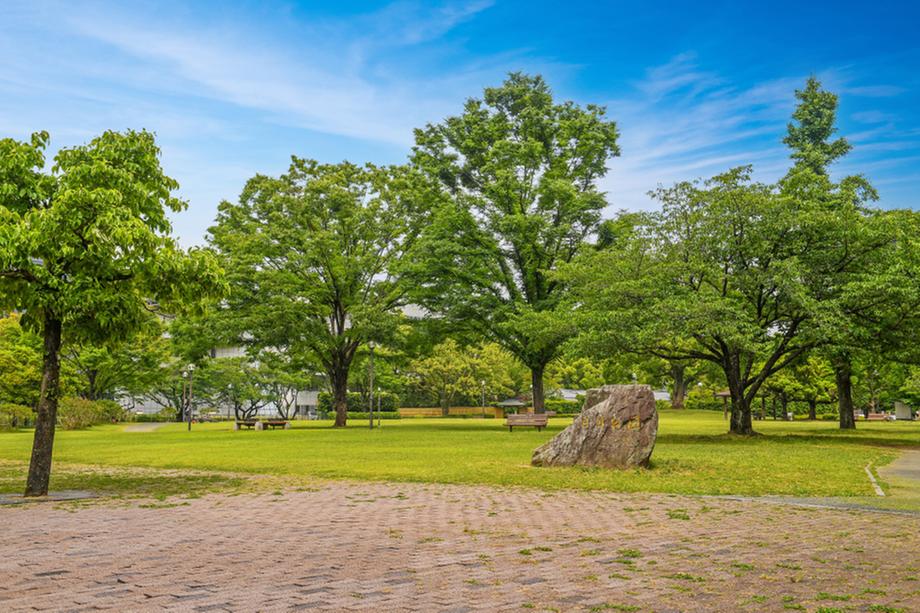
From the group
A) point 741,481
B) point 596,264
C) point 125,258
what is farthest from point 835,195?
point 125,258

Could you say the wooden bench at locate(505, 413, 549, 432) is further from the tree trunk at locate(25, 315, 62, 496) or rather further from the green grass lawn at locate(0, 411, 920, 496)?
the tree trunk at locate(25, 315, 62, 496)

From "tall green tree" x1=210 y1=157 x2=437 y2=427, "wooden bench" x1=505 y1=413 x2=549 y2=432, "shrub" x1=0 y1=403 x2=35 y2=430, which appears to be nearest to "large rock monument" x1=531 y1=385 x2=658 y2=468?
"wooden bench" x1=505 y1=413 x2=549 y2=432

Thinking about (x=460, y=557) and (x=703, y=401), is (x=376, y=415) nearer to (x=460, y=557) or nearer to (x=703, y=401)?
(x=703, y=401)

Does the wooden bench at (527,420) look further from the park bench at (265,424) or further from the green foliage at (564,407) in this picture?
the green foliage at (564,407)

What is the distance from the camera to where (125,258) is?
460 inches

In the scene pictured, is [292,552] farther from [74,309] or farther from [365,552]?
[74,309]

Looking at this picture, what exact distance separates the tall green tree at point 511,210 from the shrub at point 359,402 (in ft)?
90.2

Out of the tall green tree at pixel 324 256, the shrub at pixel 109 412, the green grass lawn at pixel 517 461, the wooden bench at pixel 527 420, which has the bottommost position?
the shrub at pixel 109 412

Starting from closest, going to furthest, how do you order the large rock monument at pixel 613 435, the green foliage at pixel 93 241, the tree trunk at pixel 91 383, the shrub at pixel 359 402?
the green foliage at pixel 93 241
the large rock monument at pixel 613 435
the tree trunk at pixel 91 383
the shrub at pixel 359 402

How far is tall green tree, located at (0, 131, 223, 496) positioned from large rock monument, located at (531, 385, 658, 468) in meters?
7.71

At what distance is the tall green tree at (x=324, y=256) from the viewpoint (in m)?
36.4

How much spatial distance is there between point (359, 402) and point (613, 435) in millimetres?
50756

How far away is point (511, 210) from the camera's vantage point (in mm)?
36500

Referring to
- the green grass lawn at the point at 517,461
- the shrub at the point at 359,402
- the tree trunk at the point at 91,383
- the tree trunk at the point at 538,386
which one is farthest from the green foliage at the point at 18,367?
the tree trunk at the point at 538,386
